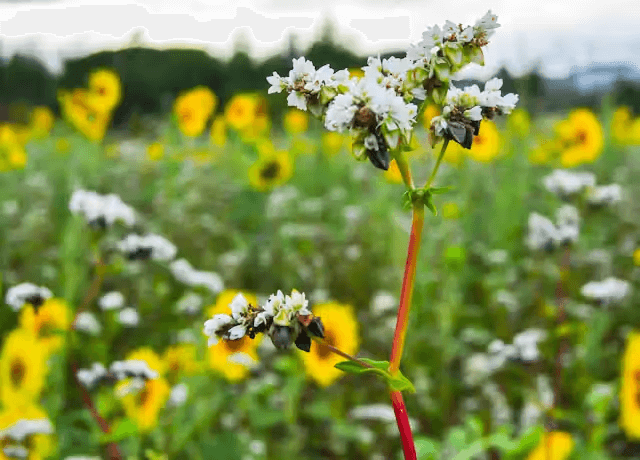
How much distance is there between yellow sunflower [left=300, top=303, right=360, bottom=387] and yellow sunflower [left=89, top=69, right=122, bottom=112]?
158 cm

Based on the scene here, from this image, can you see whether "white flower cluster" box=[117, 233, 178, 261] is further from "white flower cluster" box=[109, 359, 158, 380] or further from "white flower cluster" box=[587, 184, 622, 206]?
"white flower cluster" box=[587, 184, 622, 206]

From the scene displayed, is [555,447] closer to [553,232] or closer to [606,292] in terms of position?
[606,292]

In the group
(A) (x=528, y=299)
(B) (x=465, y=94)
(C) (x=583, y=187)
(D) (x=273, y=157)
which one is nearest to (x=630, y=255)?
(A) (x=528, y=299)

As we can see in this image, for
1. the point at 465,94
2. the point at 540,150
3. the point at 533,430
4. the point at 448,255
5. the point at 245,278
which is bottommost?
the point at 533,430

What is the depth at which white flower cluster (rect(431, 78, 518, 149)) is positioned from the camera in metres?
0.56

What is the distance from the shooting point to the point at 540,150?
132 inches

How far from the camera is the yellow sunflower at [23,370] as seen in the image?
1567 mm

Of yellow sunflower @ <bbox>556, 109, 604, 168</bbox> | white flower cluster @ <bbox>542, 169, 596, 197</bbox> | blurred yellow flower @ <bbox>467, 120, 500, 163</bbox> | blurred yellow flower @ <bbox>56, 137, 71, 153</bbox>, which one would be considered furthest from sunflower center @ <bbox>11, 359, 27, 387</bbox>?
blurred yellow flower @ <bbox>56, 137, 71, 153</bbox>

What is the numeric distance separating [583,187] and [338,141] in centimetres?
237

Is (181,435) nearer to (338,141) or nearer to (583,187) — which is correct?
(583,187)

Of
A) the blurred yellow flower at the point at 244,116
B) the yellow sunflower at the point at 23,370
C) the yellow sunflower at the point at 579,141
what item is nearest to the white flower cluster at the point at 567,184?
the yellow sunflower at the point at 579,141

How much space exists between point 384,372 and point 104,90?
9.11 feet

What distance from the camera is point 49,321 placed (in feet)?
5.20

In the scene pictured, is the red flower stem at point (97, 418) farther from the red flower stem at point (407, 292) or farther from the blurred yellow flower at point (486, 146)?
the blurred yellow flower at point (486, 146)
